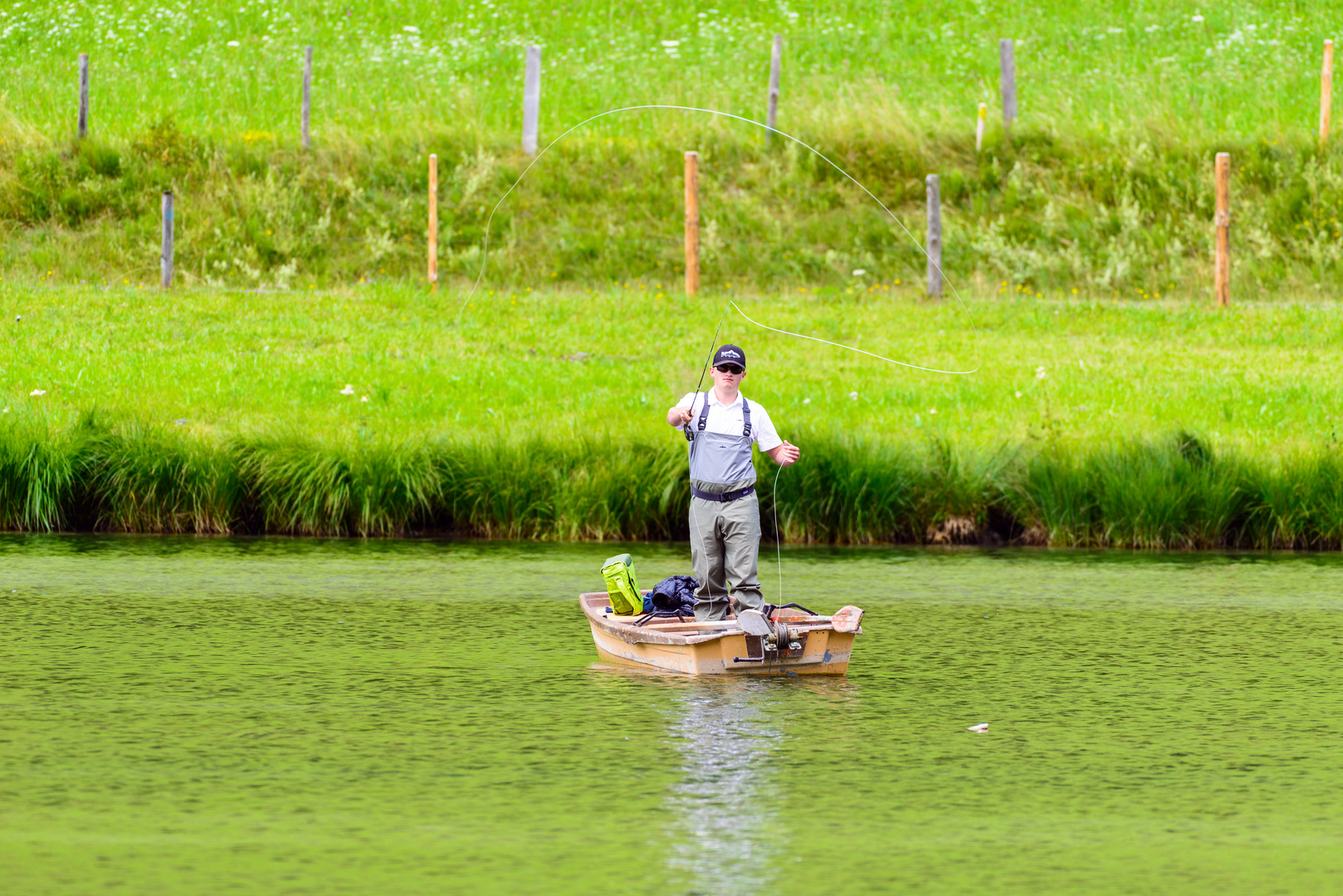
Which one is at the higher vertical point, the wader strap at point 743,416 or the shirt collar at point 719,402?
the shirt collar at point 719,402

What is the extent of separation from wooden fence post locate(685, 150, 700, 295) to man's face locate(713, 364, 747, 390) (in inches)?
494

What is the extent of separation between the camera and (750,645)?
32.1ft

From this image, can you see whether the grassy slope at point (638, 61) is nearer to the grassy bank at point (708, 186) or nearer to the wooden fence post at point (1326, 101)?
the grassy bank at point (708, 186)

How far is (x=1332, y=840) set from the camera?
706 cm

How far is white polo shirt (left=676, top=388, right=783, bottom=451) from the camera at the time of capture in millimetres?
10203

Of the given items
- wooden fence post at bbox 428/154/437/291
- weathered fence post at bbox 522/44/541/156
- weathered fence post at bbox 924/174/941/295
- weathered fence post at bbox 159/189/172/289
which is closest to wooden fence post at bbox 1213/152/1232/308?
weathered fence post at bbox 924/174/941/295

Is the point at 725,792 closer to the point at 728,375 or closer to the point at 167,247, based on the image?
the point at 728,375

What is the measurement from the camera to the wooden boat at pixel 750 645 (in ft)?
32.0

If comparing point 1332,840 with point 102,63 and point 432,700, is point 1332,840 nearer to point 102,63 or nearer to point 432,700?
point 432,700

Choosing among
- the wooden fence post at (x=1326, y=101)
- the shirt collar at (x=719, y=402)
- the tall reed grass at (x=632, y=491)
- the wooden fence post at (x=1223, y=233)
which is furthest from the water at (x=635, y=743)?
the wooden fence post at (x=1326, y=101)

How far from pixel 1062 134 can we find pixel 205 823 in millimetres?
22500

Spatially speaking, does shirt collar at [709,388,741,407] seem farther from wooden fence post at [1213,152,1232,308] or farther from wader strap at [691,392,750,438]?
wooden fence post at [1213,152,1232,308]

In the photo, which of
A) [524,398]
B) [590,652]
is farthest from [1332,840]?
[524,398]

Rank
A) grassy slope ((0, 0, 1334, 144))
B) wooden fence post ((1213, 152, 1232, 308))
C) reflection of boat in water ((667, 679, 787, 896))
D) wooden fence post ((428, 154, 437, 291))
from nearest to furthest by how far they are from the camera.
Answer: reflection of boat in water ((667, 679, 787, 896)) → wooden fence post ((428, 154, 437, 291)) → wooden fence post ((1213, 152, 1232, 308)) → grassy slope ((0, 0, 1334, 144))
